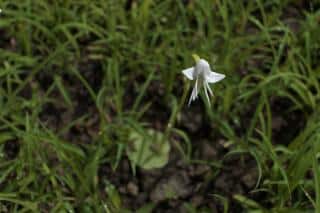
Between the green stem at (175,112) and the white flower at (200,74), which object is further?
the green stem at (175,112)

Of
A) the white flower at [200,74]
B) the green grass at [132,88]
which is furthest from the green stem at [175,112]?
the white flower at [200,74]

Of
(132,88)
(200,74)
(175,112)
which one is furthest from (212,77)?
(132,88)

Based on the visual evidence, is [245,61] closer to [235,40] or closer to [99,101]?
[235,40]

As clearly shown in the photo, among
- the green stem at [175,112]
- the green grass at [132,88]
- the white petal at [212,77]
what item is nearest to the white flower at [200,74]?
the white petal at [212,77]

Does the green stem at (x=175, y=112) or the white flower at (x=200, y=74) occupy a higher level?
the white flower at (x=200, y=74)

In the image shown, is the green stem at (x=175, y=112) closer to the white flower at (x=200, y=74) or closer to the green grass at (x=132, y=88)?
the green grass at (x=132, y=88)

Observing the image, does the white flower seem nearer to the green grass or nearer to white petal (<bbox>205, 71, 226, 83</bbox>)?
white petal (<bbox>205, 71, 226, 83</bbox>)

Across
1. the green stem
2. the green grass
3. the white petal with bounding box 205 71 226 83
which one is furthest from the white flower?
the green grass

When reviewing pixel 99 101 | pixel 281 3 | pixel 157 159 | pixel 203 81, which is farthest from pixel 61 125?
pixel 281 3
